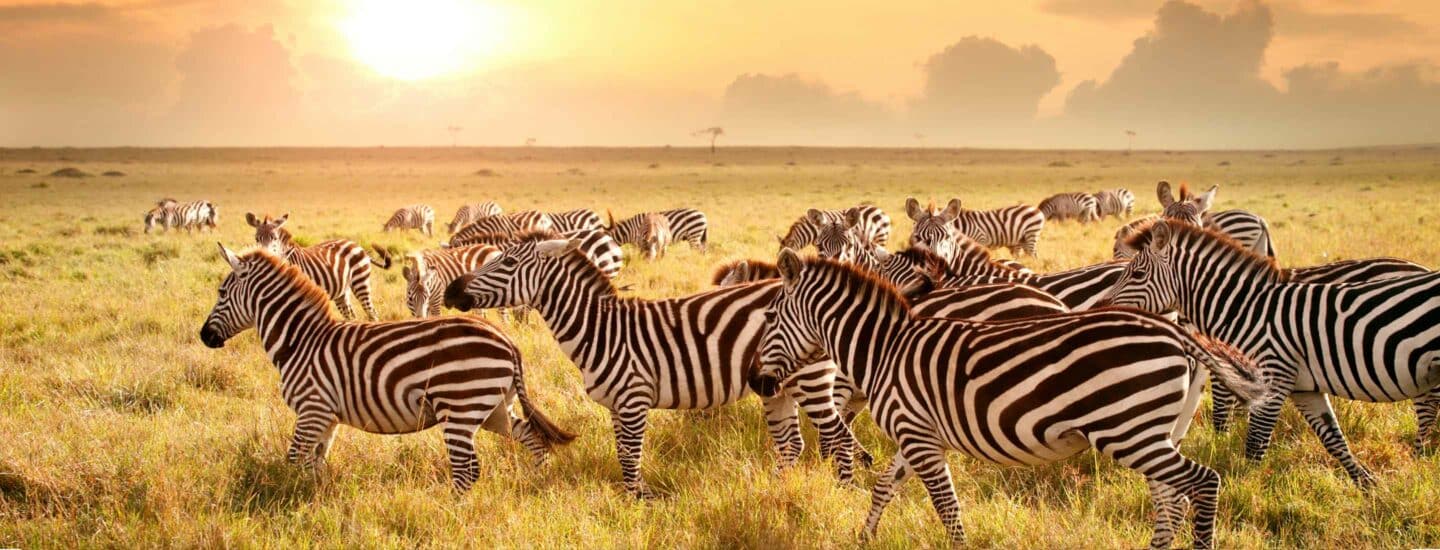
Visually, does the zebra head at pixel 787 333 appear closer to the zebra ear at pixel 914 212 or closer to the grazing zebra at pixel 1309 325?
the grazing zebra at pixel 1309 325

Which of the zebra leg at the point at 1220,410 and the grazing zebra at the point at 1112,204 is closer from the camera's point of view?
the zebra leg at the point at 1220,410

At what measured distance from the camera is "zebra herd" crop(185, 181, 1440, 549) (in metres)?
4.49

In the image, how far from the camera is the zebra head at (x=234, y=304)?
22.4 ft

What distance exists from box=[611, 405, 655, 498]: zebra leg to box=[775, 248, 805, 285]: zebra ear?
132 cm

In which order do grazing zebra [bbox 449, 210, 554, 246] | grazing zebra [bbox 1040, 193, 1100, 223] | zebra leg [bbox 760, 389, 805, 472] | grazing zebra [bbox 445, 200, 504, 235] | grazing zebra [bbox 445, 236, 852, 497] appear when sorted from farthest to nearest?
grazing zebra [bbox 1040, 193, 1100, 223] → grazing zebra [bbox 445, 200, 504, 235] → grazing zebra [bbox 449, 210, 554, 246] → zebra leg [bbox 760, 389, 805, 472] → grazing zebra [bbox 445, 236, 852, 497]

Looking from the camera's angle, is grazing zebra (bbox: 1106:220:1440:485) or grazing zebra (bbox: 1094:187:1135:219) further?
grazing zebra (bbox: 1094:187:1135:219)

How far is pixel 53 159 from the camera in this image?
11281cm

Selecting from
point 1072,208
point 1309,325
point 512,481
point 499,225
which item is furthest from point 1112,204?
point 512,481

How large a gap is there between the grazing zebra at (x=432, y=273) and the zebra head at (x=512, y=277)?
4.68 metres

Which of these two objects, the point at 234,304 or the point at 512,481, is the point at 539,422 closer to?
the point at 512,481

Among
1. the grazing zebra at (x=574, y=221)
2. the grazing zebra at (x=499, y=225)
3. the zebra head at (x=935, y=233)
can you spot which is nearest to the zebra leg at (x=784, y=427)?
the zebra head at (x=935, y=233)

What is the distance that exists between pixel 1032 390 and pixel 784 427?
2.48 metres

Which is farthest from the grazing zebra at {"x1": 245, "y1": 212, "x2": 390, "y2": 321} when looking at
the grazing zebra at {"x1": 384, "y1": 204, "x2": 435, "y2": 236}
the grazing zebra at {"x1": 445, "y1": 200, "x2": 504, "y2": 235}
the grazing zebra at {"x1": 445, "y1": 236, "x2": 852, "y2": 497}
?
the grazing zebra at {"x1": 384, "y1": 204, "x2": 435, "y2": 236}

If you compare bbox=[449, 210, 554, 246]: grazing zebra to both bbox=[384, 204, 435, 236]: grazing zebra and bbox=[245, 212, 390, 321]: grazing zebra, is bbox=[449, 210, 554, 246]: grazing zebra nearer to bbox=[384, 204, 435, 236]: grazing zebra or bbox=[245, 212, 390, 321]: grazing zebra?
bbox=[245, 212, 390, 321]: grazing zebra
